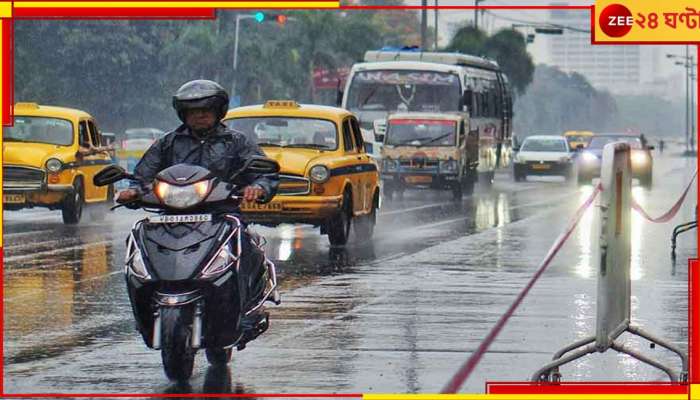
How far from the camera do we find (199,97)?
10062 millimetres

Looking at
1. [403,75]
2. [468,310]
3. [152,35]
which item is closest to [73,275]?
[468,310]

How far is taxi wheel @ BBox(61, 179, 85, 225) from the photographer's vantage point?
2655 cm

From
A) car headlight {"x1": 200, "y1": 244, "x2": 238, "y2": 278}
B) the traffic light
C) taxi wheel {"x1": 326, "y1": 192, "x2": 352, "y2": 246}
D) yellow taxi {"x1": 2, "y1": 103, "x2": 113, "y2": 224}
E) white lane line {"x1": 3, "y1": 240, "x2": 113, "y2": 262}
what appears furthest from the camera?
the traffic light

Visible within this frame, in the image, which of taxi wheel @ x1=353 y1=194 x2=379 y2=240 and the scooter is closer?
the scooter

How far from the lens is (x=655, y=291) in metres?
16.2

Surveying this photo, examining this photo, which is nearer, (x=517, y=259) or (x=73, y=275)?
(x=73, y=275)

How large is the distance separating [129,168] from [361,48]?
1588 inches

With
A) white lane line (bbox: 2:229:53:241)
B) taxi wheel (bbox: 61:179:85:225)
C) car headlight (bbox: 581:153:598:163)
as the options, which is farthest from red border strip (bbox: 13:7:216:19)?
car headlight (bbox: 581:153:598:163)

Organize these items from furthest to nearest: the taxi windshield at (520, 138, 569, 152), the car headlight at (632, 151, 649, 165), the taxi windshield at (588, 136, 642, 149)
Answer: the taxi windshield at (520, 138, 569, 152) < the taxi windshield at (588, 136, 642, 149) < the car headlight at (632, 151, 649, 165)

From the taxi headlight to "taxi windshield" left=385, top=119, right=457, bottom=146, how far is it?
3087 cm

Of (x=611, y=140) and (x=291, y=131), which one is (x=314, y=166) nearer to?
(x=291, y=131)

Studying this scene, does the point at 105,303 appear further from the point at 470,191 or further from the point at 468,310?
the point at 470,191

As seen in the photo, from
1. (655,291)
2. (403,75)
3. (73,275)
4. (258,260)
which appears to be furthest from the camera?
(403,75)

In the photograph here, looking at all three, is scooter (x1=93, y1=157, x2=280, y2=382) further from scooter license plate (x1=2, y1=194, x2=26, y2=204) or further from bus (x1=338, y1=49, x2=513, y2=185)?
bus (x1=338, y1=49, x2=513, y2=185)
